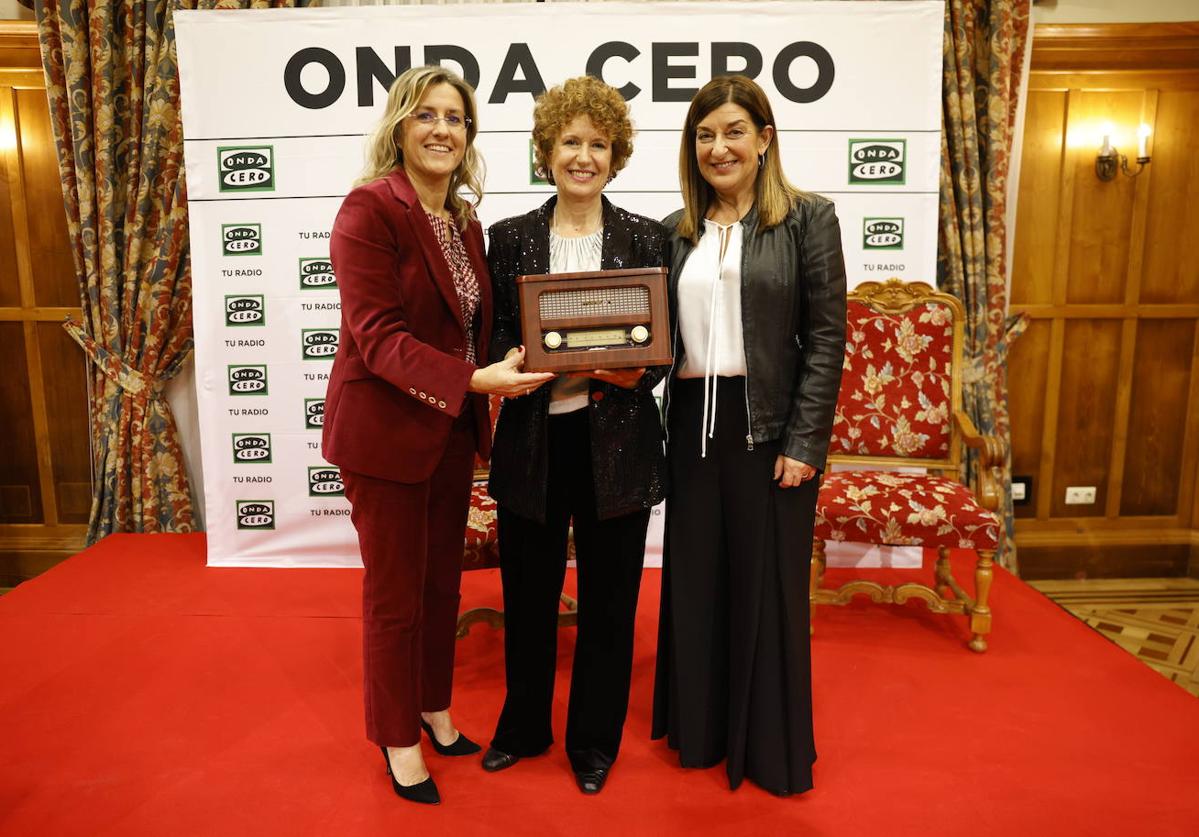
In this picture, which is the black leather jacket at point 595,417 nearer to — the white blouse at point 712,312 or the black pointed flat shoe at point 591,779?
the white blouse at point 712,312

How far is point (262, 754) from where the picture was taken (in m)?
2.07

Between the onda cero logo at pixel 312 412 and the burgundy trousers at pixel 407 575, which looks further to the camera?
the onda cero logo at pixel 312 412

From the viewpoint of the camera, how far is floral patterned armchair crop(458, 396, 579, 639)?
2.41 metres

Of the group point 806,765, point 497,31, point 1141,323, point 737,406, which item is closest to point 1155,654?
point 1141,323

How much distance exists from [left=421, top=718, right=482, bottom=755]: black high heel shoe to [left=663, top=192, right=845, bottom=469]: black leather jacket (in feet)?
3.55

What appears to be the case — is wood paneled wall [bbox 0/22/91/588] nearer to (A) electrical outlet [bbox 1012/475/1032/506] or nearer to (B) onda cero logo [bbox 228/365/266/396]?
(B) onda cero logo [bbox 228/365/266/396]

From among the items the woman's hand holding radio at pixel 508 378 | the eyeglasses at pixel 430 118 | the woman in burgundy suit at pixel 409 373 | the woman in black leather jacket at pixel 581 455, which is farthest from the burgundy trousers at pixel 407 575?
the eyeglasses at pixel 430 118

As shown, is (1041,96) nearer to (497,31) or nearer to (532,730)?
(497,31)

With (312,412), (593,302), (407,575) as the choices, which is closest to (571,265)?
(593,302)

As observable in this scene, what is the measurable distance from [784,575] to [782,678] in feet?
0.82

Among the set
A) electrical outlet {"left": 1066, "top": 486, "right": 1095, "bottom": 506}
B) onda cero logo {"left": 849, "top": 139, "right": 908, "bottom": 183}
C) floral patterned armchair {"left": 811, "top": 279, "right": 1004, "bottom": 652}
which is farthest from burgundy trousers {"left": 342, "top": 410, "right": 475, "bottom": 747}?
electrical outlet {"left": 1066, "top": 486, "right": 1095, "bottom": 506}

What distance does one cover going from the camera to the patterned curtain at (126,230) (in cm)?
351

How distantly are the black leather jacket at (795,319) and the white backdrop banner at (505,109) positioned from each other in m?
1.58

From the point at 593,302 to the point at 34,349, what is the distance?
3.52 m
